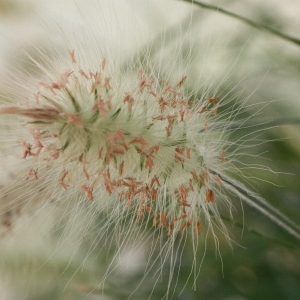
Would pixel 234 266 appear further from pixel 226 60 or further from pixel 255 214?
pixel 226 60

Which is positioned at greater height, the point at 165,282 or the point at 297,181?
the point at 297,181

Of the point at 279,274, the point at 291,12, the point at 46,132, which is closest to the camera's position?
the point at 46,132

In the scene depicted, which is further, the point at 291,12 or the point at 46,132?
the point at 291,12

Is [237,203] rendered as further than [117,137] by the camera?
Yes

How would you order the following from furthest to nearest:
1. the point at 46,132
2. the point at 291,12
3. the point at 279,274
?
the point at 291,12, the point at 279,274, the point at 46,132

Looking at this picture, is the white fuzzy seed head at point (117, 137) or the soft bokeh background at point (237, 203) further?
the soft bokeh background at point (237, 203)

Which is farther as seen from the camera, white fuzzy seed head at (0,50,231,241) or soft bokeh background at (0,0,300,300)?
soft bokeh background at (0,0,300,300)

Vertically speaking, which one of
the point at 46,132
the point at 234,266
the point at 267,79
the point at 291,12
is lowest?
the point at 234,266

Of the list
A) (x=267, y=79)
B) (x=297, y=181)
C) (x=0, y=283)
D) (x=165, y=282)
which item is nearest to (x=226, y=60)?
(x=267, y=79)
